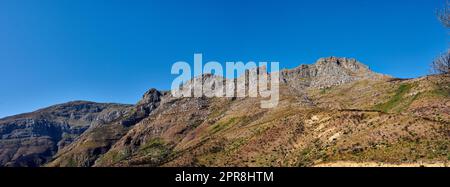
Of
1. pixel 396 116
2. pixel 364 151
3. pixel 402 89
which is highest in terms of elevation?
pixel 402 89
